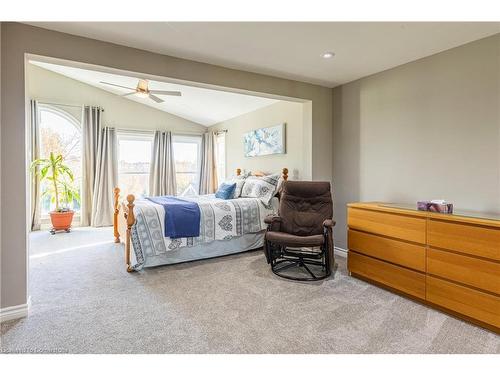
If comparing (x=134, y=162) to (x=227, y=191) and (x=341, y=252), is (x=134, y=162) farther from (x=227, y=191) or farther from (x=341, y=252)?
(x=341, y=252)

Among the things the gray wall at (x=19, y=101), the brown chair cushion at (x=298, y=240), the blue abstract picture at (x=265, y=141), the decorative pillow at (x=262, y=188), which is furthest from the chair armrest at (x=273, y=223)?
the gray wall at (x=19, y=101)

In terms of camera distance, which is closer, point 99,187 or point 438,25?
point 438,25

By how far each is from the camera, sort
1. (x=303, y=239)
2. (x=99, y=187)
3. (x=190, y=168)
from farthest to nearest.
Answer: (x=190, y=168), (x=99, y=187), (x=303, y=239)

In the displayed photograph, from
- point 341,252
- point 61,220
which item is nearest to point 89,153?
point 61,220

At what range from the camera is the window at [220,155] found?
670 centimetres

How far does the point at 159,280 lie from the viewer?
2.99 m

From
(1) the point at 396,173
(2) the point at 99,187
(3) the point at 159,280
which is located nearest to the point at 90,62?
(3) the point at 159,280

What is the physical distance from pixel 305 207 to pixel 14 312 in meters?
2.95

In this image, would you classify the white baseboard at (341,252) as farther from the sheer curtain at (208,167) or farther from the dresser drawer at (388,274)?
the sheer curtain at (208,167)

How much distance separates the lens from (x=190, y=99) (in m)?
5.61

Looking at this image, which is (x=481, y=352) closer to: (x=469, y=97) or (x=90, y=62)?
(x=469, y=97)

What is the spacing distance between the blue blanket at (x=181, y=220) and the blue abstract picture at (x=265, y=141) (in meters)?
1.96

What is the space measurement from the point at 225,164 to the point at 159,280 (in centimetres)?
390

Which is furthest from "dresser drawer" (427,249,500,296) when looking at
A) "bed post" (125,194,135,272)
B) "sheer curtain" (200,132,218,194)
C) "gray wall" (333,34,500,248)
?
"sheer curtain" (200,132,218,194)
